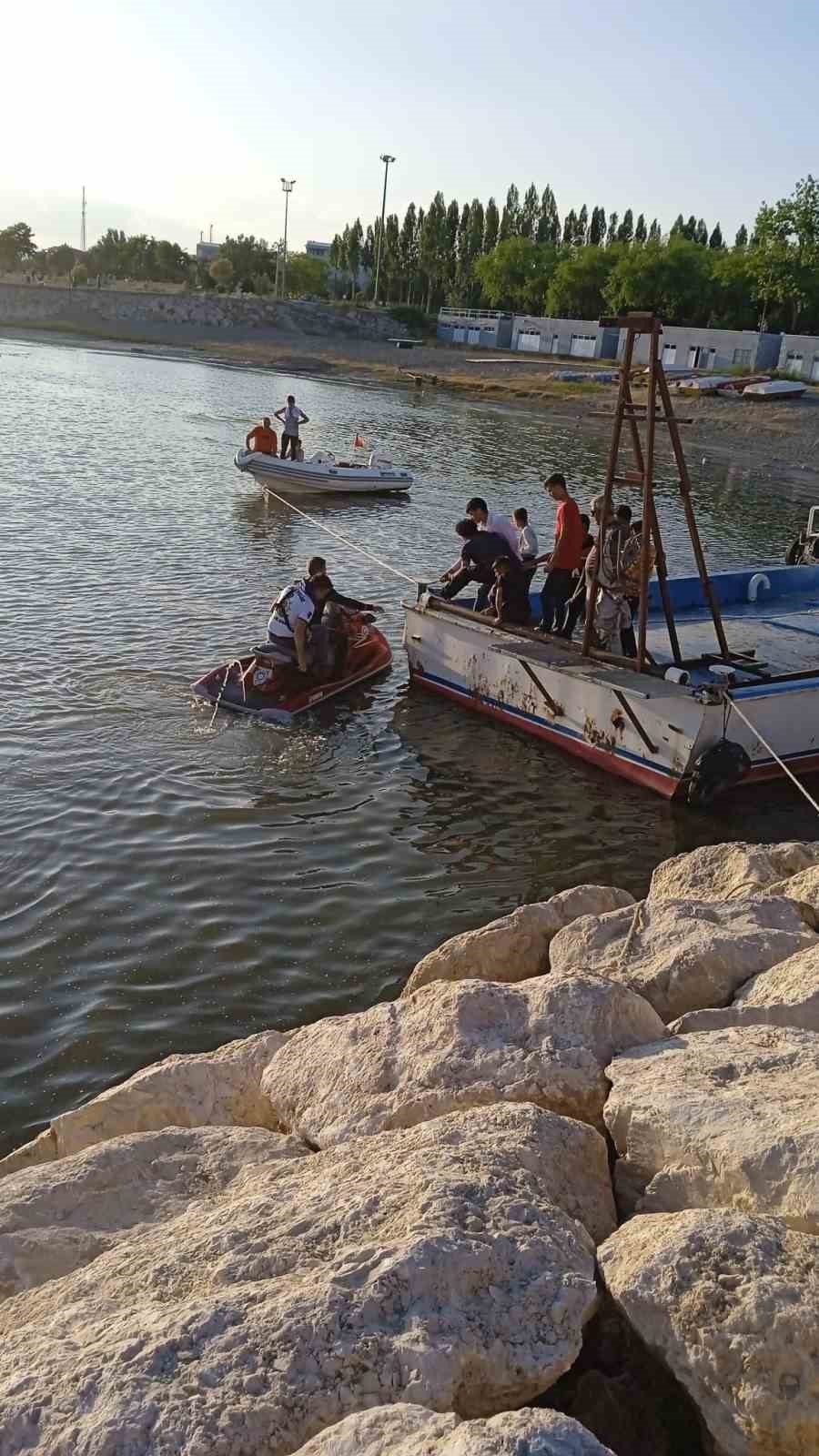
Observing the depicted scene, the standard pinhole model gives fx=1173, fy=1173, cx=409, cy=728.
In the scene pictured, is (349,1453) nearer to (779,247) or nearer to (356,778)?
(356,778)

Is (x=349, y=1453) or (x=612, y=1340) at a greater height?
(x=349, y=1453)

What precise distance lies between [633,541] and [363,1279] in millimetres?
9485

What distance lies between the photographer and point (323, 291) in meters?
129

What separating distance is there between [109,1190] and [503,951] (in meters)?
2.92

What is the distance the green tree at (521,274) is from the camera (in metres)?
99.8

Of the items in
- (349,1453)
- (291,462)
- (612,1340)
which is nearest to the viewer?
(349,1453)

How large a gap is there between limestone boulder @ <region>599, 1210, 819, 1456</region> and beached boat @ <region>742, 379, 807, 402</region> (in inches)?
2253

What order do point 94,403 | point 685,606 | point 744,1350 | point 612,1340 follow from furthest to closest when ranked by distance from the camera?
point 94,403
point 685,606
point 612,1340
point 744,1350

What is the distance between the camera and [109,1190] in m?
5.20

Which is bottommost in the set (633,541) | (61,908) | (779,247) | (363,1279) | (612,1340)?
(61,908)

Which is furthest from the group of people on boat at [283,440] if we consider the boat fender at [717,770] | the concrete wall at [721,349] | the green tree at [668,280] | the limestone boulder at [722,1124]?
the green tree at [668,280]

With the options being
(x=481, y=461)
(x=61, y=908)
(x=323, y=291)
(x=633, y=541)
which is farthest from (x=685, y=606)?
(x=323, y=291)

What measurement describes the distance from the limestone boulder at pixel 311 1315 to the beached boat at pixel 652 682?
6934 millimetres

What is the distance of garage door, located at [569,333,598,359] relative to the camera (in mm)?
84438
